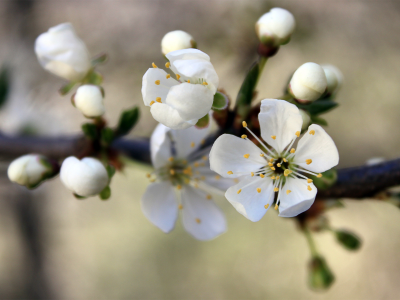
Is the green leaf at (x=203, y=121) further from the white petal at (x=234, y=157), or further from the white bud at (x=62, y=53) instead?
the white bud at (x=62, y=53)

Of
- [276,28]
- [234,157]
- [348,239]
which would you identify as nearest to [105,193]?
[234,157]

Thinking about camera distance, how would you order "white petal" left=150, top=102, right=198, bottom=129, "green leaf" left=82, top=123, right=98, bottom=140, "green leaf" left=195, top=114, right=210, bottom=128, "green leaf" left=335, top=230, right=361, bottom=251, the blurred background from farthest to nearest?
the blurred background → "green leaf" left=335, top=230, right=361, bottom=251 → "green leaf" left=82, top=123, right=98, bottom=140 → "green leaf" left=195, top=114, right=210, bottom=128 → "white petal" left=150, top=102, right=198, bottom=129

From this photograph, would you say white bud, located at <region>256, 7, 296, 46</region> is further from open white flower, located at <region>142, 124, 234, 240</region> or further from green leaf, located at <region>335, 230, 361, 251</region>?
green leaf, located at <region>335, 230, 361, 251</region>

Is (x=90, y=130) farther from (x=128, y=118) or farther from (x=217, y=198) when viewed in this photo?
(x=217, y=198)

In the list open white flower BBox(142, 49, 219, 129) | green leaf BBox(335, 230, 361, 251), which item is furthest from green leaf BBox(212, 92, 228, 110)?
green leaf BBox(335, 230, 361, 251)

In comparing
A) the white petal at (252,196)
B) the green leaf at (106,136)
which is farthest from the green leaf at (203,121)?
the green leaf at (106,136)

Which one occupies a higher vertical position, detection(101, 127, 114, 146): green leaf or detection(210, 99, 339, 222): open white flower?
detection(210, 99, 339, 222): open white flower
